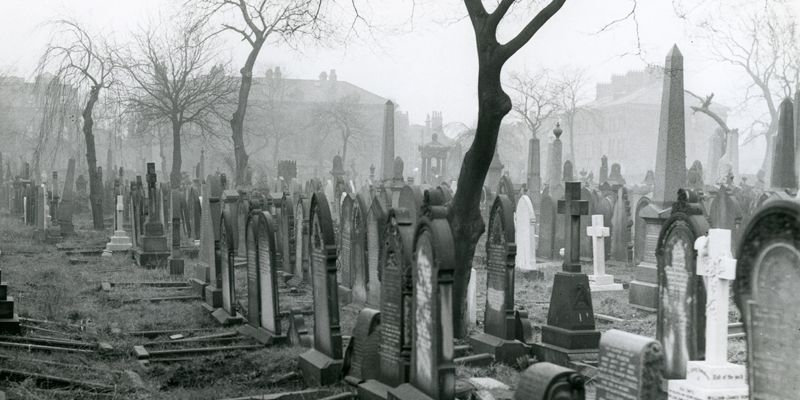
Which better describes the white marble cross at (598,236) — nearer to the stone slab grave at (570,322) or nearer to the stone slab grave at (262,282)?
the stone slab grave at (570,322)

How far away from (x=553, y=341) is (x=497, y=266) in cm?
106

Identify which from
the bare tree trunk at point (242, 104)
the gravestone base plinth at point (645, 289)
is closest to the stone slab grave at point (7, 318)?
the gravestone base plinth at point (645, 289)

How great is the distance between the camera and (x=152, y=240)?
55.9 feet

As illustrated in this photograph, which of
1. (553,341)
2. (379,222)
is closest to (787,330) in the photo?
(553,341)

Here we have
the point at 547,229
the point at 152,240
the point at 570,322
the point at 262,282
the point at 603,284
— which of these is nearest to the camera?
the point at 570,322

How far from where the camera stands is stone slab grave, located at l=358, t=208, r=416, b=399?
6.37m

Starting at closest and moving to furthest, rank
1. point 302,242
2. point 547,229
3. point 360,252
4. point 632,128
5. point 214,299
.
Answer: point 214,299 < point 360,252 < point 302,242 < point 547,229 < point 632,128

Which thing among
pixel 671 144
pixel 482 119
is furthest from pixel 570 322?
pixel 671 144

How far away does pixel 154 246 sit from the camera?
17.0 meters

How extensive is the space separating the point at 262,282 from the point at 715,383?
18.2 feet

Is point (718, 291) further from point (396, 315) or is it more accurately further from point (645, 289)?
point (645, 289)

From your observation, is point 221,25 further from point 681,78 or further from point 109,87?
point 681,78

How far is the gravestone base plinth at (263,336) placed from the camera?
29.9ft

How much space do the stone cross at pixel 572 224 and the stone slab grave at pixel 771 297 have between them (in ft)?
13.3
